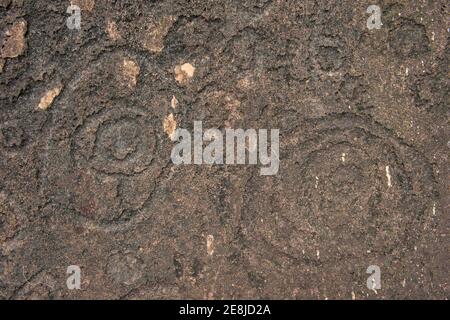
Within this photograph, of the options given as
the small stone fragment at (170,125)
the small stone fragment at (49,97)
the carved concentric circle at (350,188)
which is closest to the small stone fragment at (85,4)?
the small stone fragment at (49,97)

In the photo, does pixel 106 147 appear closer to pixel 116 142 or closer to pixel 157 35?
pixel 116 142

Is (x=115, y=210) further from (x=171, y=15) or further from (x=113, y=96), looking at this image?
(x=171, y=15)

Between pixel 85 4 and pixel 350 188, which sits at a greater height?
pixel 85 4

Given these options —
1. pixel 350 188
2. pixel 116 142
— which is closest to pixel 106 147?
pixel 116 142

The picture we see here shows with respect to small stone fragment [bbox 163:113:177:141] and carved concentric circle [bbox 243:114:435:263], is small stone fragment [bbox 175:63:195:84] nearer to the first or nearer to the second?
small stone fragment [bbox 163:113:177:141]

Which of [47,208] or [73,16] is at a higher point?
[73,16]
